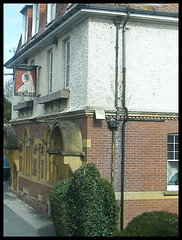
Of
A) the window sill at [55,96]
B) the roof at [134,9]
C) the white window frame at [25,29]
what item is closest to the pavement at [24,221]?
the window sill at [55,96]

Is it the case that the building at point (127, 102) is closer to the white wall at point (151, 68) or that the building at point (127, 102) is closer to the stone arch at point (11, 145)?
the white wall at point (151, 68)

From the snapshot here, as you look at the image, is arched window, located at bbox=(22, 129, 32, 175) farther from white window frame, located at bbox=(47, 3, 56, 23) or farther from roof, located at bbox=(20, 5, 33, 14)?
roof, located at bbox=(20, 5, 33, 14)

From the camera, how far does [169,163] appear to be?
1309 cm

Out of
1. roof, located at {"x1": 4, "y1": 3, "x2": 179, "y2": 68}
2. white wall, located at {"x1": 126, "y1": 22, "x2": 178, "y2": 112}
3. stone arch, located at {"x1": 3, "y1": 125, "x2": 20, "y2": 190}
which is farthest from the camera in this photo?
stone arch, located at {"x1": 3, "y1": 125, "x2": 20, "y2": 190}

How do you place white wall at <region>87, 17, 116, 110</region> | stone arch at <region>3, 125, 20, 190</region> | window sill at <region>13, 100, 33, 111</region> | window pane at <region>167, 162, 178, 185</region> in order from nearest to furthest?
white wall at <region>87, 17, 116, 110</region> → window pane at <region>167, 162, 178, 185</region> → window sill at <region>13, 100, 33, 111</region> → stone arch at <region>3, 125, 20, 190</region>

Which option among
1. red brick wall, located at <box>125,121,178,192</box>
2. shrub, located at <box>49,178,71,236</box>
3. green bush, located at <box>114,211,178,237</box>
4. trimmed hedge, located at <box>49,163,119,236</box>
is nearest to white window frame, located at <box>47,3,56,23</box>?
red brick wall, located at <box>125,121,178,192</box>

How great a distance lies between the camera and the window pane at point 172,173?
1307cm

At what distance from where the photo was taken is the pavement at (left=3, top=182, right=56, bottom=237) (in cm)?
1308

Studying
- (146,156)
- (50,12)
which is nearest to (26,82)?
(50,12)

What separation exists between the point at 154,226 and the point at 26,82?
10320 mm

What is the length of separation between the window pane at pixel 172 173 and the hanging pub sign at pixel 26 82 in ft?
24.0

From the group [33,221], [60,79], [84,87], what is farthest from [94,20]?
[33,221]

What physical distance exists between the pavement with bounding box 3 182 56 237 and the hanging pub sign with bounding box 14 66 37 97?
493cm

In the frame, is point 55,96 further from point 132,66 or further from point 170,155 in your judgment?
point 170,155
